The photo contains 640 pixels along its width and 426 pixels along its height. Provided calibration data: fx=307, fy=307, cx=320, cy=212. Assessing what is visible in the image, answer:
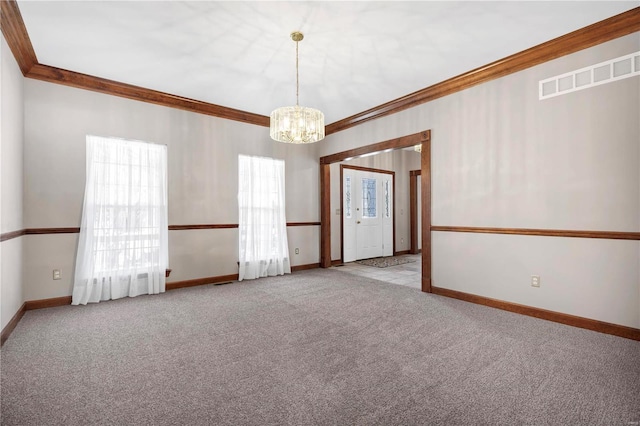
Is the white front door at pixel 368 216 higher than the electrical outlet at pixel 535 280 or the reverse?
higher

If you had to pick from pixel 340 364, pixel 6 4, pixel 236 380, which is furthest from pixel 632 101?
pixel 6 4

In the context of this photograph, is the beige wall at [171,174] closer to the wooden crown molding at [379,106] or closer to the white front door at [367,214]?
the wooden crown molding at [379,106]

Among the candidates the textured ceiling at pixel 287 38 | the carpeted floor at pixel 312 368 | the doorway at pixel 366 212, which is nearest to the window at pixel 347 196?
the doorway at pixel 366 212

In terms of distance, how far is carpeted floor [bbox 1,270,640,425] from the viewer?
65.9 inches

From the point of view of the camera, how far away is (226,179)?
4992mm

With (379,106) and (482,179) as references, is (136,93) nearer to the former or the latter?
(379,106)

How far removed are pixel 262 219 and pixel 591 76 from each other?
14.8ft

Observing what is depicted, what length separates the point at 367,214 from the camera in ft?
24.2

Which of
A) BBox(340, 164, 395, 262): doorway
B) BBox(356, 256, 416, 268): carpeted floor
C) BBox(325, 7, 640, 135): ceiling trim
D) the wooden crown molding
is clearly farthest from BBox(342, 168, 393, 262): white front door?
BBox(325, 7, 640, 135): ceiling trim

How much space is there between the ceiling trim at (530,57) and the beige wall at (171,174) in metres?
2.32

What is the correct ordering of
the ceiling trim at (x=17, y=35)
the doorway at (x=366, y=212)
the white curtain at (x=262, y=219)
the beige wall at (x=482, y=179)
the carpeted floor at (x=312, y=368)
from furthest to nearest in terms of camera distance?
the doorway at (x=366, y=212) → the white curtain at (x=262, y=219) → the beige wall at (x=482, y=179) → the ceiling trim at (x=17, y=35) → the carpeted floor at (x=312, y=368)

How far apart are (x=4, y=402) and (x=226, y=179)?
143 inches

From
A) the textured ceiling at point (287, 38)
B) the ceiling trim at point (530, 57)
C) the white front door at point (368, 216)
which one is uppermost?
the textured ceiling at point (287, 38)

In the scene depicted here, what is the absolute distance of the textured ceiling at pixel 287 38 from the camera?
8.45ft
